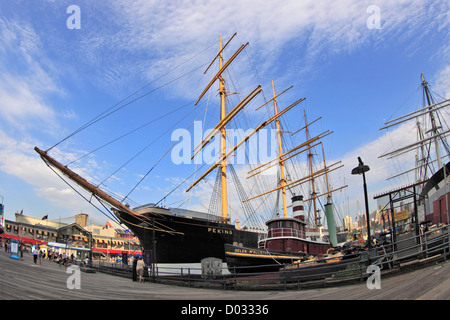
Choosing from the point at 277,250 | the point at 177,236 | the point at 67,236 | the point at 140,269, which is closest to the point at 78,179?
the point at 140,269

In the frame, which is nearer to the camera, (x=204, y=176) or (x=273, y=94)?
(x=204, y=176)

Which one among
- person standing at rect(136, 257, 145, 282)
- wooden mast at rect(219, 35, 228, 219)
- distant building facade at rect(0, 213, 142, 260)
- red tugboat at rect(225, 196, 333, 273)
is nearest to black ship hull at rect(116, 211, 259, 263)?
red tugboat at rect(225, 196, 333, 273)

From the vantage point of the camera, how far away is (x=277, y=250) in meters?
25.0

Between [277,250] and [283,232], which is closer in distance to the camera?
[277,250]

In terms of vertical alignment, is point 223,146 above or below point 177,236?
above

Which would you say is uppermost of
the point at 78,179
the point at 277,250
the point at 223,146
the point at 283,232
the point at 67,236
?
the point at 223,146

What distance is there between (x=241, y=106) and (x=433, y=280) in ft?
87.3

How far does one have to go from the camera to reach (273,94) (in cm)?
4866

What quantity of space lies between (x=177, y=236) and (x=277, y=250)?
8949 mm

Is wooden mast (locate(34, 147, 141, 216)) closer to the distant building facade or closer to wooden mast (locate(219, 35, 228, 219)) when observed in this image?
wooden mast (locate(219, 35, 228, 219))

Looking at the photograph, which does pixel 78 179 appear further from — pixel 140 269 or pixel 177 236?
pixel 177 236
